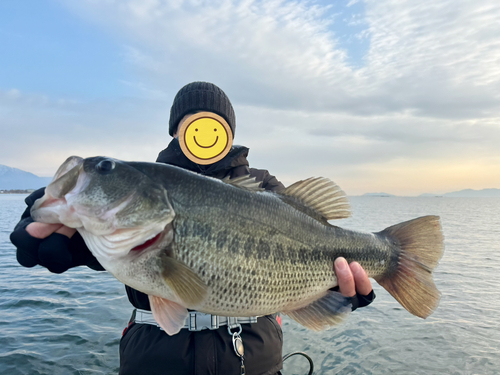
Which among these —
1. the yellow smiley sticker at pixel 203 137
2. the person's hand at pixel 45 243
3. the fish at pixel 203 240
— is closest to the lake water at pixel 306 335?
the fish at pixel 203 240

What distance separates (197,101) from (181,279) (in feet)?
7.90

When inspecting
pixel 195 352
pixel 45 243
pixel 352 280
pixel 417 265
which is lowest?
pixel 195 352

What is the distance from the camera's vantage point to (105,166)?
2.28m

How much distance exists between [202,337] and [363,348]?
6.53 meters

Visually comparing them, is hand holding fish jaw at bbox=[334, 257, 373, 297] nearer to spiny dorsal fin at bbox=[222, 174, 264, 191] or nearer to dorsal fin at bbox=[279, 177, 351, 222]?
dorsal fin at bbox=[279, 177, 351, 222]

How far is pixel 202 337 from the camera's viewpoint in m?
2.60

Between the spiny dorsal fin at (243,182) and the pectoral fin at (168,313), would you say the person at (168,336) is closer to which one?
the pectoral fin at (168,313)

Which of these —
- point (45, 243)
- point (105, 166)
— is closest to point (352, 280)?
point (105, 166)

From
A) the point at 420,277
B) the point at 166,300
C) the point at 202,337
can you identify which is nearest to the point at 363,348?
the point at 420,277

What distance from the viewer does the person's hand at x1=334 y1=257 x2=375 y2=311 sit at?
2672 millimetres

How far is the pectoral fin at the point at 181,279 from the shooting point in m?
2.10

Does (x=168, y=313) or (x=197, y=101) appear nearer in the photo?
(x=168, y=313)

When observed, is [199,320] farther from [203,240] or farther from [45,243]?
[45,243]

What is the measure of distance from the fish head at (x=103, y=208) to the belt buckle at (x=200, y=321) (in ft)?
2.77
